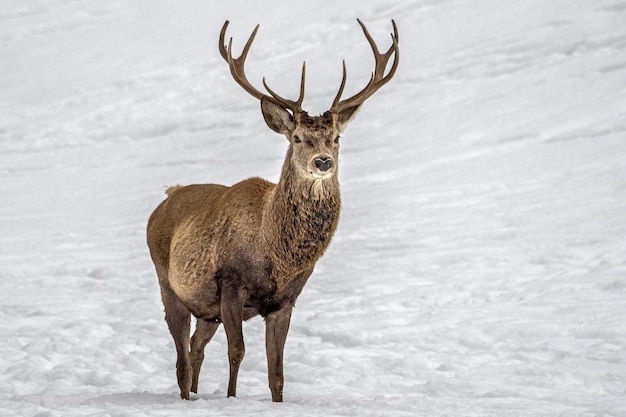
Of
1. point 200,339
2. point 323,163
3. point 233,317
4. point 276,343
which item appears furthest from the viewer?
point 200,339

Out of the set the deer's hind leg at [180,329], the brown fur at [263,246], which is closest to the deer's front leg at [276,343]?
the brown fur at [263,246]

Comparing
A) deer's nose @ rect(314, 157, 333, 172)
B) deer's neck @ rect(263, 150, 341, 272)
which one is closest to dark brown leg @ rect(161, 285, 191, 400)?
deer's neck @ rect(263, 150, 341, 272)

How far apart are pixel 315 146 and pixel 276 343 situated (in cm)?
146

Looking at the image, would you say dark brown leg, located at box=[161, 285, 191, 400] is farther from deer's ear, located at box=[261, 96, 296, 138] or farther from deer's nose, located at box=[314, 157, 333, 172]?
deer's nose, located at box=[314, 157, 333, 172]

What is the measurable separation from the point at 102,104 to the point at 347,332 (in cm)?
2133

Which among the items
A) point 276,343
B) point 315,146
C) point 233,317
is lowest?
point 276,343

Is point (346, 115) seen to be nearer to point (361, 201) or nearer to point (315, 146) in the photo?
point (315, 146)

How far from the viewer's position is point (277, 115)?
25.0ft

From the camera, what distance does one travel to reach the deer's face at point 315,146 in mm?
7148

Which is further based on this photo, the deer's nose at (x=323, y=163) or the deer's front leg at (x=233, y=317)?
the deer's front leg at (x=233, y=317)

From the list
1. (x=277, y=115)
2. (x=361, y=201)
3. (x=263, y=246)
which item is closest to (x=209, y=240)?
(x=263, y=246)

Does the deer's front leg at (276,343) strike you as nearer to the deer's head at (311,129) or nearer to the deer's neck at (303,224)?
the deer's neck at (303,224)

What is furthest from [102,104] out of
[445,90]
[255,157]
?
[445,90]

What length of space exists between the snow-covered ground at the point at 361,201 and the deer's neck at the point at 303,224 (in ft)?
3.38
